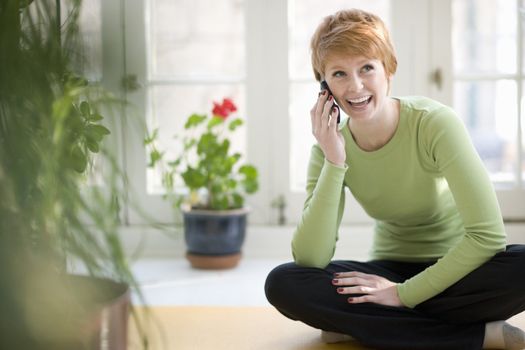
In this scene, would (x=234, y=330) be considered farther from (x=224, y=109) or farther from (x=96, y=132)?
(x=96, y=132)

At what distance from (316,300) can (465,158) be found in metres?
0.49

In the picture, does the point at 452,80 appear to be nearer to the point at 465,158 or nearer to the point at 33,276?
the point at 465,158

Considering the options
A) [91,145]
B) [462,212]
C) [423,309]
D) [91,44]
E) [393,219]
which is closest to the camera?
[91,44]

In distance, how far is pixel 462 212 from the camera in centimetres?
168

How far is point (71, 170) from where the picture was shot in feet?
2.22

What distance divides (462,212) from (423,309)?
271 millimetres

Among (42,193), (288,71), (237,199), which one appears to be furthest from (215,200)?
(42,193)

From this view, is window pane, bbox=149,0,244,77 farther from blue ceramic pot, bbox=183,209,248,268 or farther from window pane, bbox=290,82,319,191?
blue ceramic pot, bbox=183,209,248,268

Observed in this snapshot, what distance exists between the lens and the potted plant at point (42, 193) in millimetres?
660

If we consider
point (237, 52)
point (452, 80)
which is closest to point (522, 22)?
point (452, 80)

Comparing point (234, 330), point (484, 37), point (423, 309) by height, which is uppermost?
point (484, 37)

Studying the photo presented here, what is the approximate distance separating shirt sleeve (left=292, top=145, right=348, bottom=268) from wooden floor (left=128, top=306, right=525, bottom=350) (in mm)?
215

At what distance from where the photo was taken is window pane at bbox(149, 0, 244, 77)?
3135 millimetres

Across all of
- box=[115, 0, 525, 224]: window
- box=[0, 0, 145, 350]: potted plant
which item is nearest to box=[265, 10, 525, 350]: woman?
box=[0, 0, 145, 350]: potted plant
